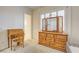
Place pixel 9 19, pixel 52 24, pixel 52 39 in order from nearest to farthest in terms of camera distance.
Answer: pixel 9 19
pixel 52 24
pixel 52 39

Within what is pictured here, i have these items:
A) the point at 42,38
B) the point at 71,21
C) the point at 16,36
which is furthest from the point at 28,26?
the point at 71,21

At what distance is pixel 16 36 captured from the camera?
1.55 metres

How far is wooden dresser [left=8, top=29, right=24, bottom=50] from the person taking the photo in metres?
1.51

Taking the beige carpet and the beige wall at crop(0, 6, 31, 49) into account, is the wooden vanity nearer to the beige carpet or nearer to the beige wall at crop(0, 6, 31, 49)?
the beige carpet

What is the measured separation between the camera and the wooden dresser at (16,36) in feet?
4.96

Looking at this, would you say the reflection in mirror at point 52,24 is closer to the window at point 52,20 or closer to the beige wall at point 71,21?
the window at point 52,20

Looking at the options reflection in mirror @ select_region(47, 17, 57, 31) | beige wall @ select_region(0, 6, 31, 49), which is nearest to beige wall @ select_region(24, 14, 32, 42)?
beige wall @ select_region(0, 6, 31, 49)

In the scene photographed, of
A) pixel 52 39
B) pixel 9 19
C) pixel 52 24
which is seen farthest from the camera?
pixel 52 39

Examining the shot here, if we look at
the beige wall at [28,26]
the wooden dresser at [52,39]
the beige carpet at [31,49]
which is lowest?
the beige carpet at [31,49]

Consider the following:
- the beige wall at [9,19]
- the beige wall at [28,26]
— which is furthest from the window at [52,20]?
the beige wall at [9,19]

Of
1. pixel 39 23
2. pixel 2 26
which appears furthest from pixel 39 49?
pixel 2 26

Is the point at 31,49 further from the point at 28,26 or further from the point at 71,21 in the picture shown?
the point at 71,21
